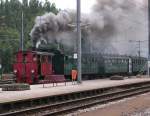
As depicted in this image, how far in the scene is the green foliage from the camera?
86562mm

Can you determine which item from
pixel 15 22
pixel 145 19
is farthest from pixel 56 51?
pixel 15 22

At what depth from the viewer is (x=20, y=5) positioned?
134 m

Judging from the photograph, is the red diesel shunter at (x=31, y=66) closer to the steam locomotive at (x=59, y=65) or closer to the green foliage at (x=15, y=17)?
the steam locomotive at (x=59, y=65)

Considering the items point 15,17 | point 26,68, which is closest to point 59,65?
point 26,68

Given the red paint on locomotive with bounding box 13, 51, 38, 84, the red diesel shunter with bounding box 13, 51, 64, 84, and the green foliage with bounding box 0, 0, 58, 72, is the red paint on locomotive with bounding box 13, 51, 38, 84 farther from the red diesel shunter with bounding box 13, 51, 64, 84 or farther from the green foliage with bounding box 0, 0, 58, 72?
the green foliage with bounding box 0, 0, 58, 72

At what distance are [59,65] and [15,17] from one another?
267 ft

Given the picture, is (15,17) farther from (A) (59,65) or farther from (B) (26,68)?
(B) (26,68)

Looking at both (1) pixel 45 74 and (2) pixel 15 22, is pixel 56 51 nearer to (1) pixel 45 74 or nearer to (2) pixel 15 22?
(1) pixel 45 74

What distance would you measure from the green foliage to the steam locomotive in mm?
33932

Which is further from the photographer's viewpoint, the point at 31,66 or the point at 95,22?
the point at 95,22

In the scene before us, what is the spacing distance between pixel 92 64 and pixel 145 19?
9.40m

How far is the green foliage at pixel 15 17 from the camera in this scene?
284ft

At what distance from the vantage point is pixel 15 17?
11881 centimetres

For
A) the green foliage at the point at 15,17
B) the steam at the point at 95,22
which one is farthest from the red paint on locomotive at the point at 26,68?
the green foliage at the point at 15,17
